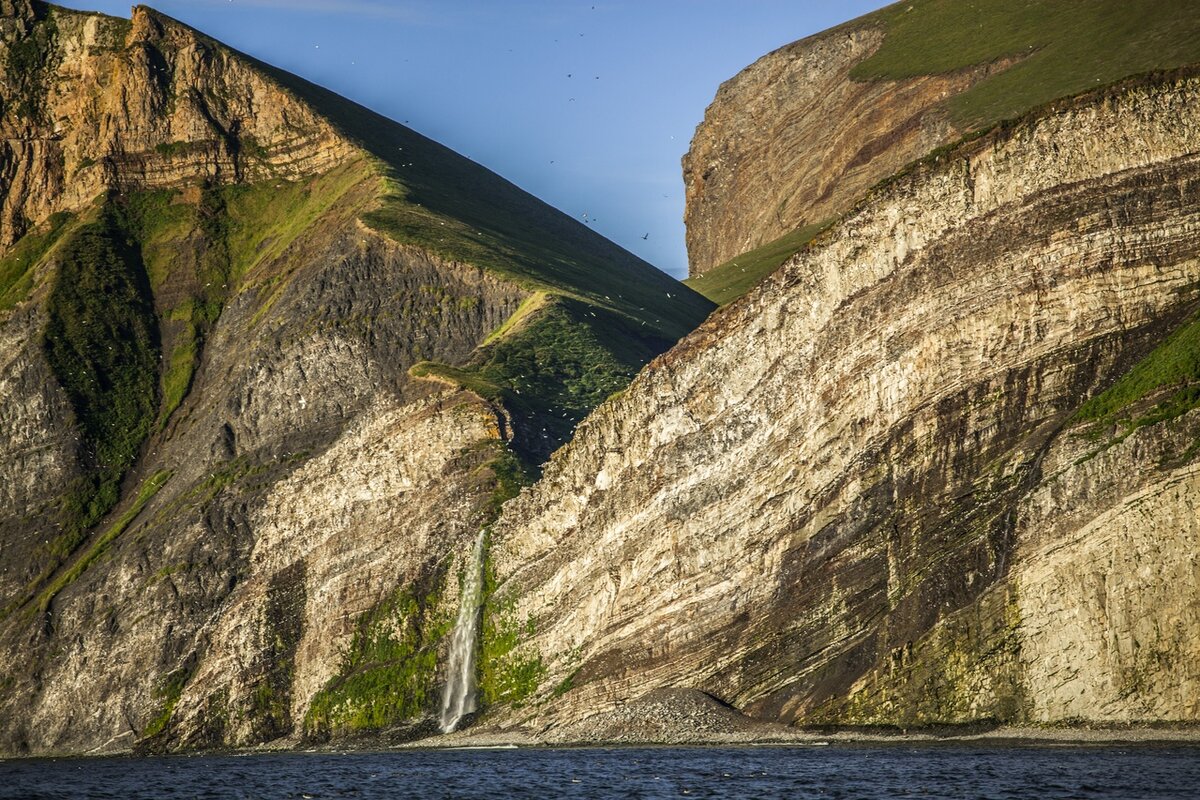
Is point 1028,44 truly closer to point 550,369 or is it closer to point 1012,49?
point 1012,49

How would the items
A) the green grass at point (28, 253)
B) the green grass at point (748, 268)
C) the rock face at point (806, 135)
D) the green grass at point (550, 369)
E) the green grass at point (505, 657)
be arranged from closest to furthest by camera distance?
the green grass at point (505, 657)
the green grass at point (550, 369)
the green grass at point (28, 253)
the green grass at point (748, 268)
the rock face at point (806, 135)

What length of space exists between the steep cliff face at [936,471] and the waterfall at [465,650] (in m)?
3.98

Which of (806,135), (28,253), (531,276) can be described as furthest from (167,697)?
(806,135)

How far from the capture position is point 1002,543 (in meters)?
54.1

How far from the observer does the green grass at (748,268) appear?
152688 millimetres

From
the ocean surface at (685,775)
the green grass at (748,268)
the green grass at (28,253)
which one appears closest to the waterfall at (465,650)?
the ocean surface at (685,775)

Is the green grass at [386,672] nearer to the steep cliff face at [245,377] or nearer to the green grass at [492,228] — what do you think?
the steep cliff face at [245,377]

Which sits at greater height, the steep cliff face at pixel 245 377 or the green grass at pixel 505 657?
the steep cliff face at pixel 245 377

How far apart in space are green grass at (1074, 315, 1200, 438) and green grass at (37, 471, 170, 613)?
6752 cm

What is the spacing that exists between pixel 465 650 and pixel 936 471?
29170 millimetres

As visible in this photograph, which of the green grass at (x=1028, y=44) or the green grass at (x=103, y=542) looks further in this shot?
the green grass at (x=1028, y=44)

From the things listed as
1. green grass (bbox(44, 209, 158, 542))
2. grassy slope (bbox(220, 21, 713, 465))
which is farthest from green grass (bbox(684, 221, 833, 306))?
green grass (bbox(44, 209, 158, 542))

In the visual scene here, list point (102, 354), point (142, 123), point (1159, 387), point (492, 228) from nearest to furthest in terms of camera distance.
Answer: point (1159, 387), point (102, 354), point (492, 228), point (142, 123)

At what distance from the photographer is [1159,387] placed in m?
50.9
